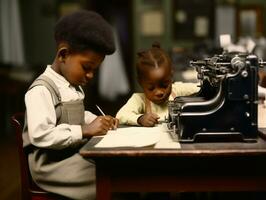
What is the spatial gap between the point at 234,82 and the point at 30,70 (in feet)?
18.0

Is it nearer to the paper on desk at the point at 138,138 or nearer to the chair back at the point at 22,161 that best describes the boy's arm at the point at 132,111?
the paper on desk at the point at 138,138

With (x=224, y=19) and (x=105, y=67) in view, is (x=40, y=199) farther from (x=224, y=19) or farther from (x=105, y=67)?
(x=105, y=67)

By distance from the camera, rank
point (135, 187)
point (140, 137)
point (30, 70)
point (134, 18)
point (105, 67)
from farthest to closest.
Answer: point (105, 67), point (134, 18), point (30, 70), point (140, 137), point (135, 187)

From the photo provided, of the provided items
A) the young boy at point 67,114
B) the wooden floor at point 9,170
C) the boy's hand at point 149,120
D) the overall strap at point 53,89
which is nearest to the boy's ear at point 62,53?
the young boy at point 67,114

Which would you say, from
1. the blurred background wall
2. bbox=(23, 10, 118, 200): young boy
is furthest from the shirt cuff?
the blurred background wall

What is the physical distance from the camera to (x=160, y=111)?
7.55 feet

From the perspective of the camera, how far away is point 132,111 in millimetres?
2230

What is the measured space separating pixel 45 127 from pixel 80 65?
13.4 inches

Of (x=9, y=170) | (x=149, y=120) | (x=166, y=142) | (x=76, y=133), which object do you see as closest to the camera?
(x=166, y=142)

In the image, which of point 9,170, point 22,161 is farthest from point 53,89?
point 9,170

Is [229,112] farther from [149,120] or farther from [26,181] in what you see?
[26,181]

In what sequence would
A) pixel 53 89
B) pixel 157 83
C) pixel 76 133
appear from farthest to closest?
pixel 157 83
pixel 53 89
pixel 76 133

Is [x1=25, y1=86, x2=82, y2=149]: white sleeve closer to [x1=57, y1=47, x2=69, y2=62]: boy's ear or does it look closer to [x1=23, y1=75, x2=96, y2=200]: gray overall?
[x1=23, y1=75, x2=96, y2=200]: gray overall

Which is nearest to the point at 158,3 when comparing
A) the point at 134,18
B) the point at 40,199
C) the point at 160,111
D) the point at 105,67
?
the point at 134,18
